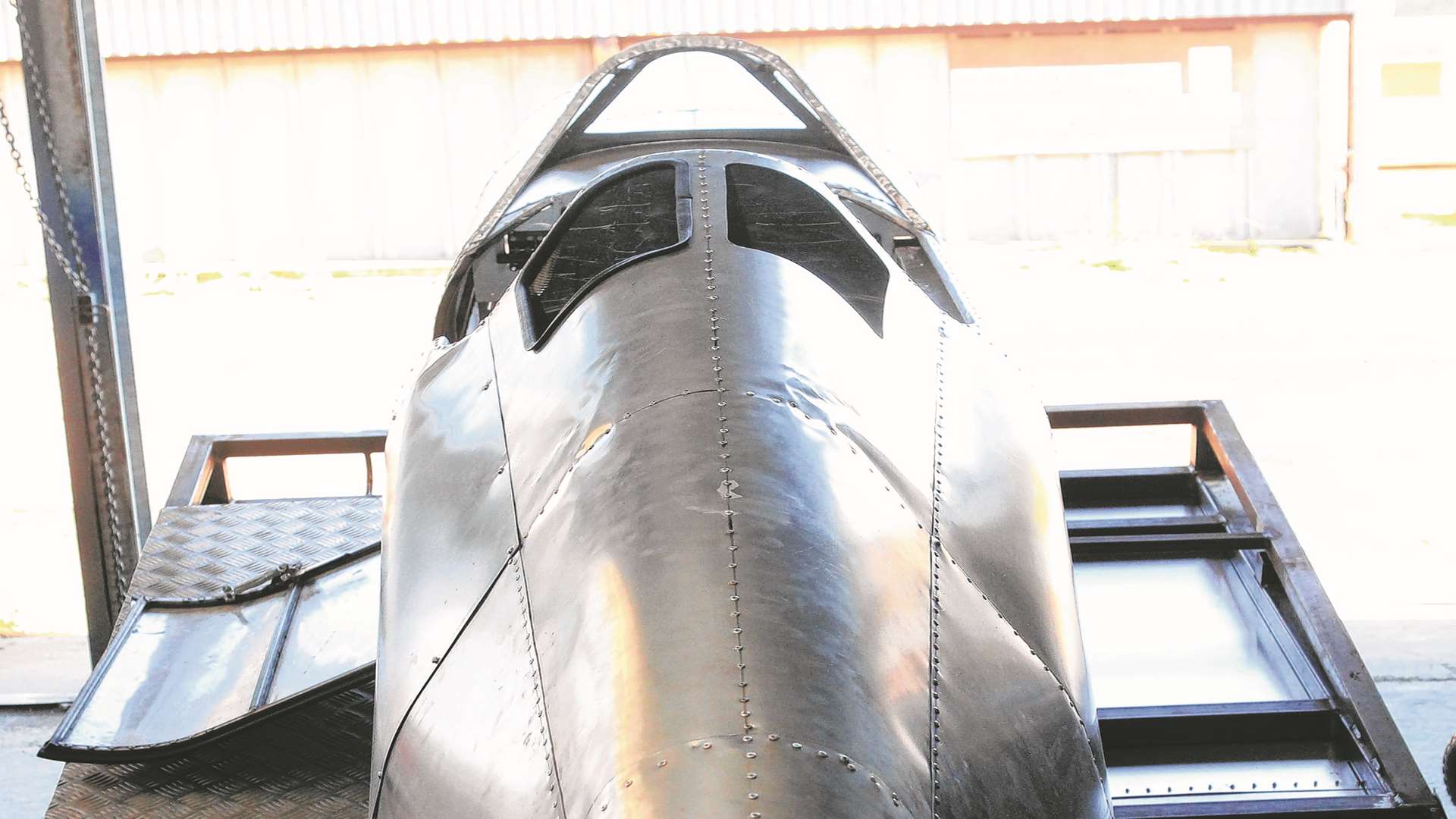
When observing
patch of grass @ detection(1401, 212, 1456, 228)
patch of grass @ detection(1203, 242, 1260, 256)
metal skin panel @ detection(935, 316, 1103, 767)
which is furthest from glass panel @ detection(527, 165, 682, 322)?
patch of grass @ detection(1401, 212, 1456, 228)

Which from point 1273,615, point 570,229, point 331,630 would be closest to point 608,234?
point 570,229

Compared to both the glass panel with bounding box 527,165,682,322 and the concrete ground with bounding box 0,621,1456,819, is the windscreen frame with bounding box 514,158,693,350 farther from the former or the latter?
the concrete ground with bounding box 0,621,1456,819

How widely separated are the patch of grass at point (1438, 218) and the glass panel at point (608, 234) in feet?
56.2

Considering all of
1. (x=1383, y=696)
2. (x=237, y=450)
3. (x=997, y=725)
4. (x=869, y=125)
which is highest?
(x=869, y=125)

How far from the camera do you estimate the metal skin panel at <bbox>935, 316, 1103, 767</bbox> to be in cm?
250

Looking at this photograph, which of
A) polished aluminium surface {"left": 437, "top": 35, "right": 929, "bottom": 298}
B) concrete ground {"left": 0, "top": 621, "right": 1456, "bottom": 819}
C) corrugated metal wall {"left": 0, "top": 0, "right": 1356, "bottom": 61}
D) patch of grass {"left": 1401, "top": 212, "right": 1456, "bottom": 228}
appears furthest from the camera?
patch of grass {"left": 1401, "top": 212, "right": 1456, "bottom": 228}

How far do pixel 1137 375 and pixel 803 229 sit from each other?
9478 mm

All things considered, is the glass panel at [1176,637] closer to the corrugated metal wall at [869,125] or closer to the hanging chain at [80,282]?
the hanging chain at [80,282]

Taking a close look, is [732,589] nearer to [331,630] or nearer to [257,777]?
[257,777]

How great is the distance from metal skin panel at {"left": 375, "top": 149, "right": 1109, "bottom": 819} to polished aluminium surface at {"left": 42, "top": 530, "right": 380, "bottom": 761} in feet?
5.69

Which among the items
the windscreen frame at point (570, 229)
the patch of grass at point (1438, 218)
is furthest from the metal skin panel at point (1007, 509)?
the patch of grass at point (1438, 218)

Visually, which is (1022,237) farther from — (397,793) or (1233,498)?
(397,793)

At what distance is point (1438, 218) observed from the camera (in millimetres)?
17984

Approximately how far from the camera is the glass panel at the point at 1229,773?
4.20 meters
